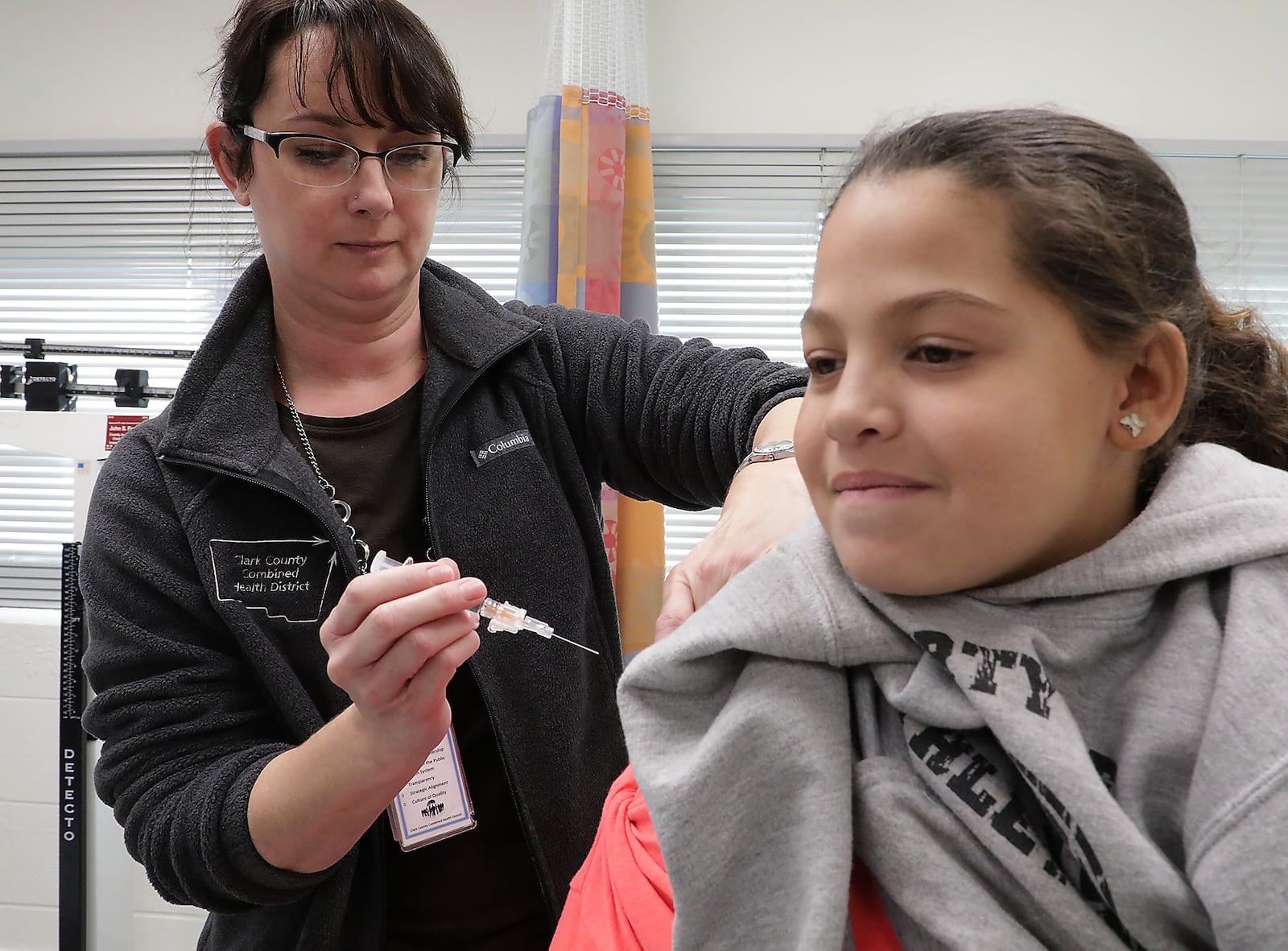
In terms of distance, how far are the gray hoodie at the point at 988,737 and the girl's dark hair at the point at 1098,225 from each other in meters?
0.11

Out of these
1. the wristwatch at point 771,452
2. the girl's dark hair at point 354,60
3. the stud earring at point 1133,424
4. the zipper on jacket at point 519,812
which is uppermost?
the girl's dark hair at point 354,60

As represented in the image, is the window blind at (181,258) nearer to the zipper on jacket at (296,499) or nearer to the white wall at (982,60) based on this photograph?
the white wall at (982,60)

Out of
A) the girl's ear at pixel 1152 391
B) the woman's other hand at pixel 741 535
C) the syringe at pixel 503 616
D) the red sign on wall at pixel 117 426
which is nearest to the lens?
the girl's ear at pixel 1152 391

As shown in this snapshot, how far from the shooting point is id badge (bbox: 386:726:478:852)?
1.07 m

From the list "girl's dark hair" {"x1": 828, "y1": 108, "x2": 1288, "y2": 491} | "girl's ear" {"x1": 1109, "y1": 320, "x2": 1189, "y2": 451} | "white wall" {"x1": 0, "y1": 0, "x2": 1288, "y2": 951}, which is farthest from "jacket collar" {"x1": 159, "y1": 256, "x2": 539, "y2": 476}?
"white wall" {"x1": 0, "y1": 0, "x2": 1288, "y2": 951}

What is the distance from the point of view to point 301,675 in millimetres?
1110

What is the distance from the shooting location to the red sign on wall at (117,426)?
2.06 meters

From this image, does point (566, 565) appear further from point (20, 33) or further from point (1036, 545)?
point (20, 33)

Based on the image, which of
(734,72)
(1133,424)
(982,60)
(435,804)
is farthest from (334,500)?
(982,60)

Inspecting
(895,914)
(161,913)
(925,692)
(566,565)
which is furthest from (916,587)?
(161,913)

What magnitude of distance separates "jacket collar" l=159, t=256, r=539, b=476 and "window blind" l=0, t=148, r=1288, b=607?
1.78 m

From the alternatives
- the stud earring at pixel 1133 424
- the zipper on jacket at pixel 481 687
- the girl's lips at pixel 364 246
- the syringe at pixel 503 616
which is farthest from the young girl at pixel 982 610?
the girl's lips at pixel 364 246

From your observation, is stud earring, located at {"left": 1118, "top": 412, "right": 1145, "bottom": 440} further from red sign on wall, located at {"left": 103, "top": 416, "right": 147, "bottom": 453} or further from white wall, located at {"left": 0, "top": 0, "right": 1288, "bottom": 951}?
white wall, located at {"left": 0, "top": 0, "right": 1288, "bottom": 951}

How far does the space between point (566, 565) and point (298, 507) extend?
0.33 m
